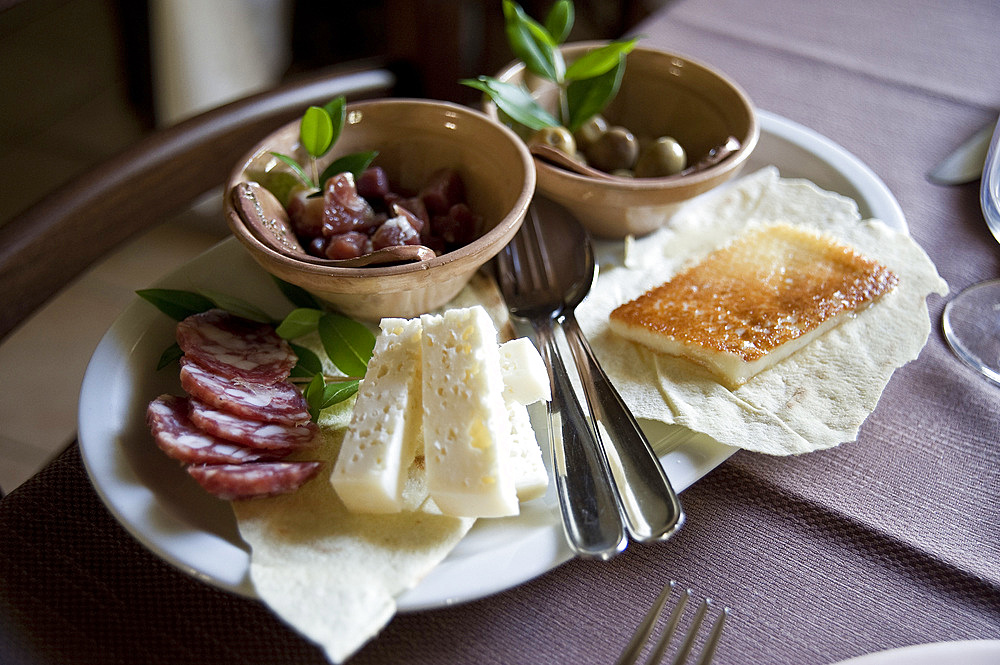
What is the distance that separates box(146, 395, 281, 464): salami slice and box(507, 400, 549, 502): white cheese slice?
0.22m

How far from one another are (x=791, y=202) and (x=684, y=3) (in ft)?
2.13

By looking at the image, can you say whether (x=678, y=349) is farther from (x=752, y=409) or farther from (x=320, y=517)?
(x=320, y=517)

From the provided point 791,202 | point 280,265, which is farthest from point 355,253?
point 791,202

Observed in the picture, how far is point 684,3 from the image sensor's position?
1452 mm

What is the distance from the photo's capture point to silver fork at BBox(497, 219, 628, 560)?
61 cm

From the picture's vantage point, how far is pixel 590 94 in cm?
103

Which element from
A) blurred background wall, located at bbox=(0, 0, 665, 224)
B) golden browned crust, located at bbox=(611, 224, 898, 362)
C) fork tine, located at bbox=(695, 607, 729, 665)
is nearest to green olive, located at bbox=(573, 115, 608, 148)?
golden browned crust, located at bbox=(611, 224, 898, 362)

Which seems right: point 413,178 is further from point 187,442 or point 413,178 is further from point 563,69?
point 187,442

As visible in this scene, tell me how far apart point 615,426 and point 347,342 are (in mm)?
298

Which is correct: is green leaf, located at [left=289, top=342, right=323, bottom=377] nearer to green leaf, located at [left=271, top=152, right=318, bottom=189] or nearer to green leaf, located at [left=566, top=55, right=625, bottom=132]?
green leaf, located at [left=271, top=152, right=318, bottom=189]

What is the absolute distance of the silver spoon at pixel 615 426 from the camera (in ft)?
2.03

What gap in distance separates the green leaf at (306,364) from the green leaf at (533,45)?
512 millimetres

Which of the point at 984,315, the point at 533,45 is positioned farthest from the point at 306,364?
the point at 984,315

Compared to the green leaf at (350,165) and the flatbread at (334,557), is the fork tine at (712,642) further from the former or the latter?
the green leaf at (350,165)
